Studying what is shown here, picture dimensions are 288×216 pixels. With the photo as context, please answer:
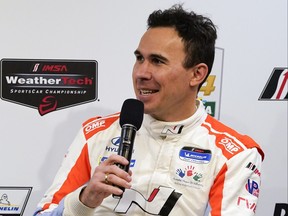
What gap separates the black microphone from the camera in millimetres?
841

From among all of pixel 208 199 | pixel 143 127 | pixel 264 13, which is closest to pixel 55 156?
pixel 143 127

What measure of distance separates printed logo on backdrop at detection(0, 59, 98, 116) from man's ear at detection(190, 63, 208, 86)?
1.42ft

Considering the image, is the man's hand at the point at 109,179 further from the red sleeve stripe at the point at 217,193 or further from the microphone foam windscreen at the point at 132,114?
the red sleeve stripe at the point at 217,193

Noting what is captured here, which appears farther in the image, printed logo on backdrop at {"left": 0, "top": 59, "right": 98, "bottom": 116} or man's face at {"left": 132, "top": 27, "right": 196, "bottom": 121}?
printed logo on backdrop at {"left": 0, "top": 59, "right": 98, "bottom": 116}

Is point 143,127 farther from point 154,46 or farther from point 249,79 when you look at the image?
point 249,79

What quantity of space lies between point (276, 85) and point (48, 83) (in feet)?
2.58

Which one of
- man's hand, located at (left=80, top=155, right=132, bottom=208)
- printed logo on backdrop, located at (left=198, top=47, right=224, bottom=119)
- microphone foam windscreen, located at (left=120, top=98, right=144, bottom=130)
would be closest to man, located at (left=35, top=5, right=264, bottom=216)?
microphone foam windscreen, located at (left=120, top=98, right=144, bottom=130)

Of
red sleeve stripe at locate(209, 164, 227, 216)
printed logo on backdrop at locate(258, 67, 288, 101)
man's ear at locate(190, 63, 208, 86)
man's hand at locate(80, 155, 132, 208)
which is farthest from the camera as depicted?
printed logo on backdrop at locate(258, 67, 288, 101)

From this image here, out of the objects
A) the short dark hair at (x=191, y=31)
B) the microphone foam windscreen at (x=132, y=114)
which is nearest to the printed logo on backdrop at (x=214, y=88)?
the short dark hair at (x=191, y=31)

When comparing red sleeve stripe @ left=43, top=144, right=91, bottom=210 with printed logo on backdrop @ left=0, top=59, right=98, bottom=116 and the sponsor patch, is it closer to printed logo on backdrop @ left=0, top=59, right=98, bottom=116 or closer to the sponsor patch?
the sponsor patch

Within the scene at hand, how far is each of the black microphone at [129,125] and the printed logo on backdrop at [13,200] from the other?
2.39 ft

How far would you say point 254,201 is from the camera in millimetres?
1118

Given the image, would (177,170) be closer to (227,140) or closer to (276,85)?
(227,140)

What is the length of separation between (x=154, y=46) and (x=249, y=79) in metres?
0.58
